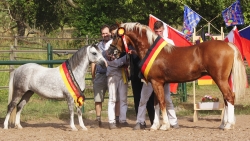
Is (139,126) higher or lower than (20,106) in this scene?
lower

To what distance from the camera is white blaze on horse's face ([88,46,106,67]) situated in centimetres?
908

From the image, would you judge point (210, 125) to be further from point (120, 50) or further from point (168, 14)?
point (168, 14)

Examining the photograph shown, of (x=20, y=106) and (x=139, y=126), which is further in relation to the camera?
(x=20, y=106)

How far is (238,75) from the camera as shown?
8.76 meters

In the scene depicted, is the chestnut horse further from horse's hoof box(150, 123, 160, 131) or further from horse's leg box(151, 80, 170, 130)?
horse's hoof box(150, 123, 160, 131)

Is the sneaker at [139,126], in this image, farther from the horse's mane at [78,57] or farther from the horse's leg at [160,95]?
the horse's mane at [78,57]

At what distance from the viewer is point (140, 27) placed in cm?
896

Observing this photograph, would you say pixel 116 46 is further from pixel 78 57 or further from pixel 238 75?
pixel 238 75

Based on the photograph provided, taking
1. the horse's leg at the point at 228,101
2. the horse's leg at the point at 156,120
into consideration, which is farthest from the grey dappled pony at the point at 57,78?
the horse's leg at the point at 228,101

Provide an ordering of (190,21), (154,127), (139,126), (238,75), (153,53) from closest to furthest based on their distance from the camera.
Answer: (238,75)
(153,53)
(154,127)
(139,126)
(190,21)

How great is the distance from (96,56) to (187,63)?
1.57m

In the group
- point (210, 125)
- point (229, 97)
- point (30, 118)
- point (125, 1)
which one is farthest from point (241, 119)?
point (125, 1)

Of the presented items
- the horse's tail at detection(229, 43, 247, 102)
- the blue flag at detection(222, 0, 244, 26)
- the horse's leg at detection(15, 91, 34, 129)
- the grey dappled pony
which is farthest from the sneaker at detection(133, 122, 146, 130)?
the blue flag at detection(222, 0, 244, 26)

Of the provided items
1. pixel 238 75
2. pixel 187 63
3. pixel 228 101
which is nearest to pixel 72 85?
pixel 187 63
